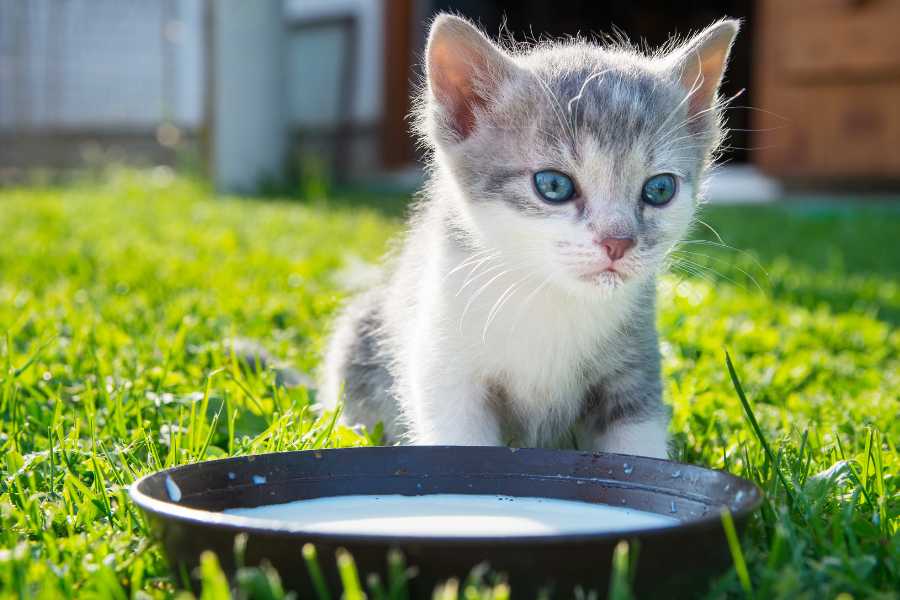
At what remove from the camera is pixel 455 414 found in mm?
2305

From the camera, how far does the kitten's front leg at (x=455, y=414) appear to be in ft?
7.53

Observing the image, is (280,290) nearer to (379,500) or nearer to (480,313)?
(480,313)

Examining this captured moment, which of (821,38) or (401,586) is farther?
(821,38)

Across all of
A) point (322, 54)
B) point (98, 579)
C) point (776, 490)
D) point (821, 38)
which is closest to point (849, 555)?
point (776, 490)

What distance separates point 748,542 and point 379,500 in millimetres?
584

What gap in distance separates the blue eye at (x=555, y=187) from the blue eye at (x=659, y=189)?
162mm

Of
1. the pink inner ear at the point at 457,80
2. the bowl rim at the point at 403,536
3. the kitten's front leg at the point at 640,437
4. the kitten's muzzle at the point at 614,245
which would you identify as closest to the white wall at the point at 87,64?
the pink inner ear at the point at 457,80

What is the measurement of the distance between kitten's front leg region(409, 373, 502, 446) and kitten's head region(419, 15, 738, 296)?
282 mm

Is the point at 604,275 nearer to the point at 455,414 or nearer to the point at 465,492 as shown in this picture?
the point at 455,414

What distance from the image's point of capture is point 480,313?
234cm

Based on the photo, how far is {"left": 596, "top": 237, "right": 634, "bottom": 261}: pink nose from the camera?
2115 mm

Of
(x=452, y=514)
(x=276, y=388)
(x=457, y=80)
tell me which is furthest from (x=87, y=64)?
(x=452, y=514)

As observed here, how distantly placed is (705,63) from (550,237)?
700 millimetres

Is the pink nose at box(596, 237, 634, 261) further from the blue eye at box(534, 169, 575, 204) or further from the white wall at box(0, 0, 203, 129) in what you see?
the white wall at box(0, 0, 203, 129)
